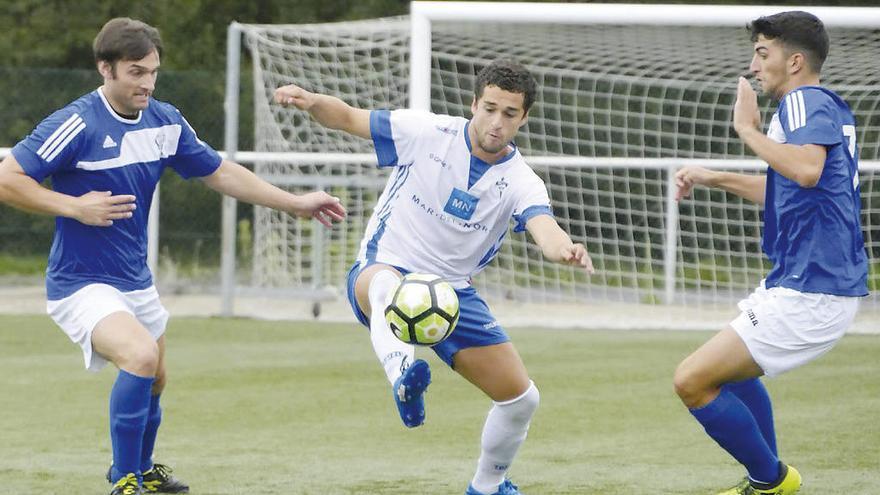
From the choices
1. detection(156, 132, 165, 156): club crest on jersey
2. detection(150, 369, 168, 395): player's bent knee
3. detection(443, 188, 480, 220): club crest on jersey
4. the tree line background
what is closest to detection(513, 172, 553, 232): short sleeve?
detection(443, 188, 480, 220): club crest on jersey

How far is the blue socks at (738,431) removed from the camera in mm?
5762

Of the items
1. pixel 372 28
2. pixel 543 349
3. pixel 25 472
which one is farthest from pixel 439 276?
pixel 372 28

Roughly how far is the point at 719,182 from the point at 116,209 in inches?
96.5

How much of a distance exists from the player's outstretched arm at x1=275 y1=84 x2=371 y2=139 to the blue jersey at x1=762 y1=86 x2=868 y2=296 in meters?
1.70

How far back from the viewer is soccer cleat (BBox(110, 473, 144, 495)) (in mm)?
5766

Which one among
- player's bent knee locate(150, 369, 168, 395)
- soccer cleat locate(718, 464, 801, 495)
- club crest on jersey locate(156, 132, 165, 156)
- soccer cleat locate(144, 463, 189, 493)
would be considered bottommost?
soccer cleat locate(144, 463, 189, 493)

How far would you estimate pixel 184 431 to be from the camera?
8.24 meters

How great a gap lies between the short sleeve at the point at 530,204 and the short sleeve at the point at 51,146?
1.81 m

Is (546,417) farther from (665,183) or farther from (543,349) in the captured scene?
(665,183)

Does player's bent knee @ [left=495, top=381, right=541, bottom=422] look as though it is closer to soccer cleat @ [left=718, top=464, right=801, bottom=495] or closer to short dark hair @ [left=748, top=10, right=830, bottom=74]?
soccer cleat @ [left=718, top=464, right=801, bottom=495]

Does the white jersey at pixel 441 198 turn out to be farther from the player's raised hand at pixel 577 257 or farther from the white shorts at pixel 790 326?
the white shorts at pixel 790 326

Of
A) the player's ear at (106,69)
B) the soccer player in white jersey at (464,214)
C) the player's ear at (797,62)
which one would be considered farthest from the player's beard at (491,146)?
the player's ear at (106,69)

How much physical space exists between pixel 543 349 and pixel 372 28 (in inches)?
136

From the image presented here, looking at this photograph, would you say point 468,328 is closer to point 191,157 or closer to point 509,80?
point 509,80
